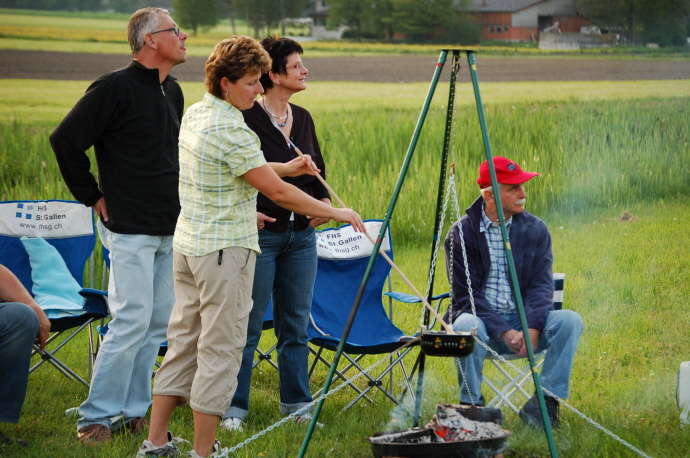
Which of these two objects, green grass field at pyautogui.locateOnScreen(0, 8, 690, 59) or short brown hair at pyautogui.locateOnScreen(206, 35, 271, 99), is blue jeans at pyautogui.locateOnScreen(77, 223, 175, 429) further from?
green grass field at pyautogui.locateOnScreen(0, 8, 690, 59)

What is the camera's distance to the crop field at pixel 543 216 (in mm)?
3145

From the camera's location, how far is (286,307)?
3.30 m

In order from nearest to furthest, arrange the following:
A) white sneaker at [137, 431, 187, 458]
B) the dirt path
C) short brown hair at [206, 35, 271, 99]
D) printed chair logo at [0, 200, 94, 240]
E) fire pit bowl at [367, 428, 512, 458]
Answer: fire pit bowl at [367, 428, 512, 458]
short brown hair at [206, 35, 271, 99]
white sneaker at [137, 431, 187, 458]
printed chair logo at [0, 200, 94, 240]
the dirt path

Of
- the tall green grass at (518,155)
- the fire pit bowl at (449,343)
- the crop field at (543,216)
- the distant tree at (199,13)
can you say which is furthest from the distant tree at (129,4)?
the fire pit bowl at (449,343)

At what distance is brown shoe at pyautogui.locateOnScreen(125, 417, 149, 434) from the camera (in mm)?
3168

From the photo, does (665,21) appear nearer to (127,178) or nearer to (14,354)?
(127,178)

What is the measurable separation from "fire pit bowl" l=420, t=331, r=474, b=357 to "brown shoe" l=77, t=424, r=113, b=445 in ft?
4.41

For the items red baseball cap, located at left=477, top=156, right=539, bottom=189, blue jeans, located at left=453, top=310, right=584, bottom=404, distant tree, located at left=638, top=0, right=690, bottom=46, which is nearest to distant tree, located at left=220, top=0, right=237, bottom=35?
distant tree, located at left=638, top=0, right=690, bottom=46

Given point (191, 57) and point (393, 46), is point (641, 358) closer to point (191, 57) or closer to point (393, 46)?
point (393, 46)

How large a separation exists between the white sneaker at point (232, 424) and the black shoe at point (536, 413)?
45.3 inches

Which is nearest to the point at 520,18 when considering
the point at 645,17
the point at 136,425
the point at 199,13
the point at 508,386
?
the point at 645,17

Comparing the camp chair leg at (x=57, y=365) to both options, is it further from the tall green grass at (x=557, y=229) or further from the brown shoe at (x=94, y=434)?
the brown shoe at (x=94, y=434)

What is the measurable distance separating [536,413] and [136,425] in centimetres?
161

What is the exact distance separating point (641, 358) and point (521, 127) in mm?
3170
